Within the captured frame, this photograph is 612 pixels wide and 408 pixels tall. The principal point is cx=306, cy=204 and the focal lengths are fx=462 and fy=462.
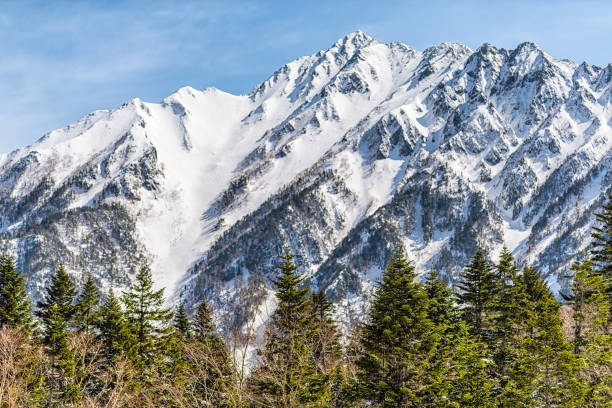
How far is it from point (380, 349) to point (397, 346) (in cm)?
101

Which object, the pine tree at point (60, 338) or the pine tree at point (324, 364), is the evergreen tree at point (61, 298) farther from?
the pine tree at point (324, 364)

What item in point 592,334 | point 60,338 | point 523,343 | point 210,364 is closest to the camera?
point 210,364

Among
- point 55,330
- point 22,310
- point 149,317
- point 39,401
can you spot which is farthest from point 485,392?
point 22,310

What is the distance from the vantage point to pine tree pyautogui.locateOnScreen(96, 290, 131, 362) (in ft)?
134

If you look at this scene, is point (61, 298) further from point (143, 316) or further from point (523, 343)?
point (523, 343)

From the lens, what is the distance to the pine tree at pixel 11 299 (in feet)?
135

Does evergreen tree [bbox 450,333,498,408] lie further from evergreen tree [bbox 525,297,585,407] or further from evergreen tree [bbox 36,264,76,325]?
evergreen tree [bbox 36,264,76,325]

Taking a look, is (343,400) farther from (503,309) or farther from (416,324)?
(503,309)

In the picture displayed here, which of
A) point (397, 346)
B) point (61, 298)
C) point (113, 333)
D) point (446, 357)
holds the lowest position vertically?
point (397, 346)

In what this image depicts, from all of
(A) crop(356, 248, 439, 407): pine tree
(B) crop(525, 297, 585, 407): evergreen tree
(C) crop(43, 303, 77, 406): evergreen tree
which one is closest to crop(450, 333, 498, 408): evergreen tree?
(A) crop(356, 248, 439, 407): pine tree

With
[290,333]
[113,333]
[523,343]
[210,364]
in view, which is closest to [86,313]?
[113,333]

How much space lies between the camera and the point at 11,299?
41.8m

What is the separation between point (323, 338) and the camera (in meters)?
35.8

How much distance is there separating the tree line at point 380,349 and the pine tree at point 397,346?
0.08m
